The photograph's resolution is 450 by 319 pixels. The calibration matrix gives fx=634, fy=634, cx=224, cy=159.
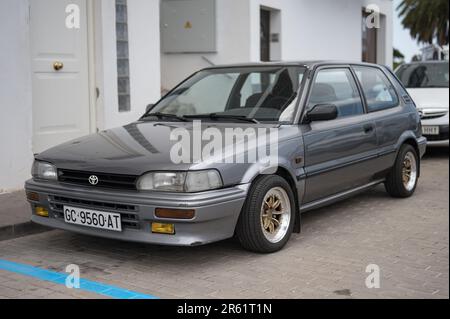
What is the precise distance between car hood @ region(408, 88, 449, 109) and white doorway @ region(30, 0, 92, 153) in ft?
19.2

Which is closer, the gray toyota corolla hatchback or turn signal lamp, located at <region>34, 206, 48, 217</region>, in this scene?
the gray toyota corolla hatchback

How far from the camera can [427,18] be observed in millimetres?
39844

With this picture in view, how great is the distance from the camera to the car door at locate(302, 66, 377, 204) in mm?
5625

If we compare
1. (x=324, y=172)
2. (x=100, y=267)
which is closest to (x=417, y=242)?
(x=324, y=172)

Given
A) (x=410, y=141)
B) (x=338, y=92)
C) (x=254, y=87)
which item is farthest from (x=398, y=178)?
(x=254, y=87)

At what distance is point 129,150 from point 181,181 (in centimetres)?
65

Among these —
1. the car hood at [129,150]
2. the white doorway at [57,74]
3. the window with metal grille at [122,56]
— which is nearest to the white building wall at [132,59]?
the window with metal grille at [122,56]

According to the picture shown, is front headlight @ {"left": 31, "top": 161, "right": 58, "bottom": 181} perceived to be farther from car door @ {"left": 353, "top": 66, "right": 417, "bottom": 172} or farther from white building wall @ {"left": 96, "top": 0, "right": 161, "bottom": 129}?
car door @ {"left": 353, "top": 66, "right": 417, "bottom": 172}

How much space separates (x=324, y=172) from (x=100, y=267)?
217 centimetres

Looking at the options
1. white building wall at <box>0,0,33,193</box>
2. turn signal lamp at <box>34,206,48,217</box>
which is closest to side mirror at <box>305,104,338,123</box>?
turn signal lamp at <box>34,206,48,217</box>

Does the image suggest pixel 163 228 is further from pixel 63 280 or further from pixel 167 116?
pixel 167 116

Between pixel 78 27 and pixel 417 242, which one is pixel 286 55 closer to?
pixel 78 27

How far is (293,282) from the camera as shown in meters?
4.44
